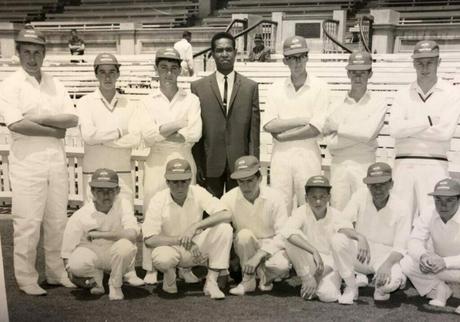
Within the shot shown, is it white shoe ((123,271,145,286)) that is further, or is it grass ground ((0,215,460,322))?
white shoe ((123,271,145,286))

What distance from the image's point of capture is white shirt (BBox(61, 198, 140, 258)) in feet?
11.8

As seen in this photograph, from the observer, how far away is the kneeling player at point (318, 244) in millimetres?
3445

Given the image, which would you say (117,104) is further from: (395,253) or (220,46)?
(395,253)

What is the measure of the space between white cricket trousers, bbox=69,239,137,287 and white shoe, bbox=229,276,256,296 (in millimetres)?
726

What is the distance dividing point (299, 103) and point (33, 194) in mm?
1919

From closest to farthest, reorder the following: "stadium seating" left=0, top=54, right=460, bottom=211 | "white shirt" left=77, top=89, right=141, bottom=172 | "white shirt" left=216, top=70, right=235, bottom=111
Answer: "white shirt" left=77, top=89, right=141, bottom=172 < "white shirt" left=216, top=70, right=235, bottom=111 < "stadium seating" left=0, top=54, right=460, bottom=211

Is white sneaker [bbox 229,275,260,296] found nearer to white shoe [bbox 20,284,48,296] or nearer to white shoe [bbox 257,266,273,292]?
white shoe [bbox 257,266,273,292]

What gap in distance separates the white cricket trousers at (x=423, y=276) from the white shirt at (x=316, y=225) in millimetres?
499

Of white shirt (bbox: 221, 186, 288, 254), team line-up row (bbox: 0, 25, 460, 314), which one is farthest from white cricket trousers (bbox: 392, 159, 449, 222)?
white shirt (bbox: 221, 186, 288, 254)

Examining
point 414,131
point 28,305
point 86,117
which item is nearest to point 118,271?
point 28,305

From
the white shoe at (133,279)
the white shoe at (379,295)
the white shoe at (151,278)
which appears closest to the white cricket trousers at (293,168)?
the white shoe at (379,295)

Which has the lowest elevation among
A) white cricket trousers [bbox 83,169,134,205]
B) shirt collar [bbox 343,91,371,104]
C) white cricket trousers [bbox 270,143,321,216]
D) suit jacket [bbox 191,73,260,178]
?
white cricket trousers [bbox 83,169,134,205]

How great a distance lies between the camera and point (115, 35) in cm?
1473

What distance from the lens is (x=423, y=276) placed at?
3.45 metres
